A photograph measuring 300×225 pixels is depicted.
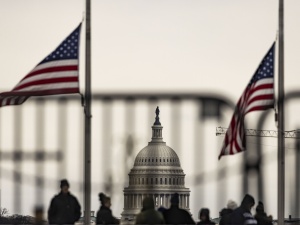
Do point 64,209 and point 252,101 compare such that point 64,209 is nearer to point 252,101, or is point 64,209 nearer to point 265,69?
point 252,101

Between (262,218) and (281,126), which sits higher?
(281,126)

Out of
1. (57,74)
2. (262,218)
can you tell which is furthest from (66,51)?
(262,218)

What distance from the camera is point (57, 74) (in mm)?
20953

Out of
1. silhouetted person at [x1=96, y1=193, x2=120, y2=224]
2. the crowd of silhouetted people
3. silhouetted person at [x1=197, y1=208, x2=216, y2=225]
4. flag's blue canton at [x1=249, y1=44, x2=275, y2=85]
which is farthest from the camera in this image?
flag's blue canton at [x1=249, y1=44, x2=275, y2=85]

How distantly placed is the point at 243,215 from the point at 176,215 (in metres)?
1.38

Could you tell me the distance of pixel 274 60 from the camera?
22.7 metres

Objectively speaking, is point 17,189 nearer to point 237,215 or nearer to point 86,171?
point 86,171

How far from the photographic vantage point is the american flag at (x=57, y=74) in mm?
20062

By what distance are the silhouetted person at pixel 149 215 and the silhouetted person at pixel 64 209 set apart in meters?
1.33

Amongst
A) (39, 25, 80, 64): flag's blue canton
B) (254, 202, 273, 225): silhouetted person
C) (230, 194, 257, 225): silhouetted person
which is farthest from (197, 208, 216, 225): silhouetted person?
(39, 25, 80, 64): flag's blue canton

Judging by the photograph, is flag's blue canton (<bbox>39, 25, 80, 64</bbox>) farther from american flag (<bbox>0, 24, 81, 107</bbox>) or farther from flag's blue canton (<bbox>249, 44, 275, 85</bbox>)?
flag's blue canton (<bbox>249, 44, 275, 85</bbox>)

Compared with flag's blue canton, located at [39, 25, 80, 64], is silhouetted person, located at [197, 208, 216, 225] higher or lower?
lower

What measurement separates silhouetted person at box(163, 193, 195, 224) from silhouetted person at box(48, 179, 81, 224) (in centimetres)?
154

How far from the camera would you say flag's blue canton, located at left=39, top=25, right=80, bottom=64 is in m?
21.5
